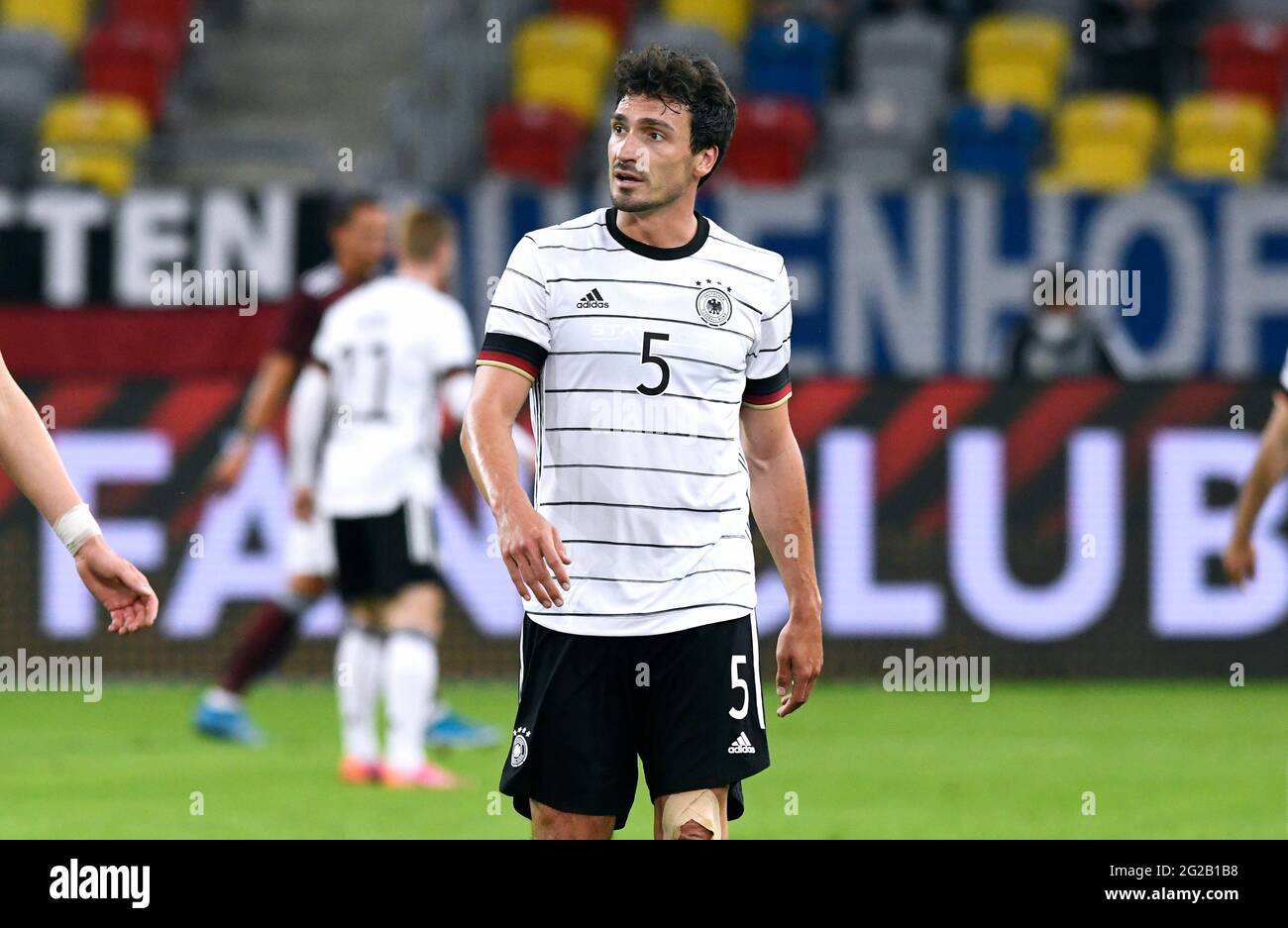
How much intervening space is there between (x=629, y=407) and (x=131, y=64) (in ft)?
46.5

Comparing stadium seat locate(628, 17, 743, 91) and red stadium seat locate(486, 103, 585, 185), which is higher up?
stadium seat locate(628, 17, 743, 91)

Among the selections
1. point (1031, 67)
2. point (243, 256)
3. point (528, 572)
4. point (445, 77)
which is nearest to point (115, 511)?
point (243, 256)

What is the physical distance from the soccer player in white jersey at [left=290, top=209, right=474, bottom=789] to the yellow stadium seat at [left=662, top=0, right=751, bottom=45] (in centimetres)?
1006

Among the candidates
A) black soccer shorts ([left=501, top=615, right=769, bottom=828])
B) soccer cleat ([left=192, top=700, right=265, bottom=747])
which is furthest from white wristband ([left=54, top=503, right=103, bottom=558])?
soccer cleat ([left=192, top=700, right=265, bottom=747])

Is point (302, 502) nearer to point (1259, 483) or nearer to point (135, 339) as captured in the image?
point (135, 339)

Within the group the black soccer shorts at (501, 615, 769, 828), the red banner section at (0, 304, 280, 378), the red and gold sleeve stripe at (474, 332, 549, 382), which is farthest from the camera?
the red banner section at (0, 304, 280, 378)

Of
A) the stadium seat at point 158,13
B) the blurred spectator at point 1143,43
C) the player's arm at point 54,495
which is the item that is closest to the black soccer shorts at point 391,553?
the player's arm at point 54,495

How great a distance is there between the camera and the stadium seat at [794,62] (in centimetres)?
1797

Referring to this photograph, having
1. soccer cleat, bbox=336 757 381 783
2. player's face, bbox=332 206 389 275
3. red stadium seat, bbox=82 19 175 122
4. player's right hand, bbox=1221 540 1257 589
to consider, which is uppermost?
red stadium seat, bbox=82 19 175 122

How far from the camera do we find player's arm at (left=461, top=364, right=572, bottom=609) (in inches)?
185

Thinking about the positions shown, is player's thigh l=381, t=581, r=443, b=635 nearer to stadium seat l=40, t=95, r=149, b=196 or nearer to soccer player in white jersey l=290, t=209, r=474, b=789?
soccer player in white jersey l=290, t=209, r=474, b=789

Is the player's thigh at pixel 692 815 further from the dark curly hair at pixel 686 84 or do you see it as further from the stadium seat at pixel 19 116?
the stadium seat at pixel 19 116

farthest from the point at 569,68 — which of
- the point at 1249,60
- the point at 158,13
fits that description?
the point at 1249,60

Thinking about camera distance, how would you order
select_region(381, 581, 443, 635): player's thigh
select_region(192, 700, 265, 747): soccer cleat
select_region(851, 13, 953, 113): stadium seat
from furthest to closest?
select_region(851, 13, 953, 113): stadium seat
select_region(192, 700, 265, 747): soccer cleat
select_region(381, 581, 443, 635): player's thigh
